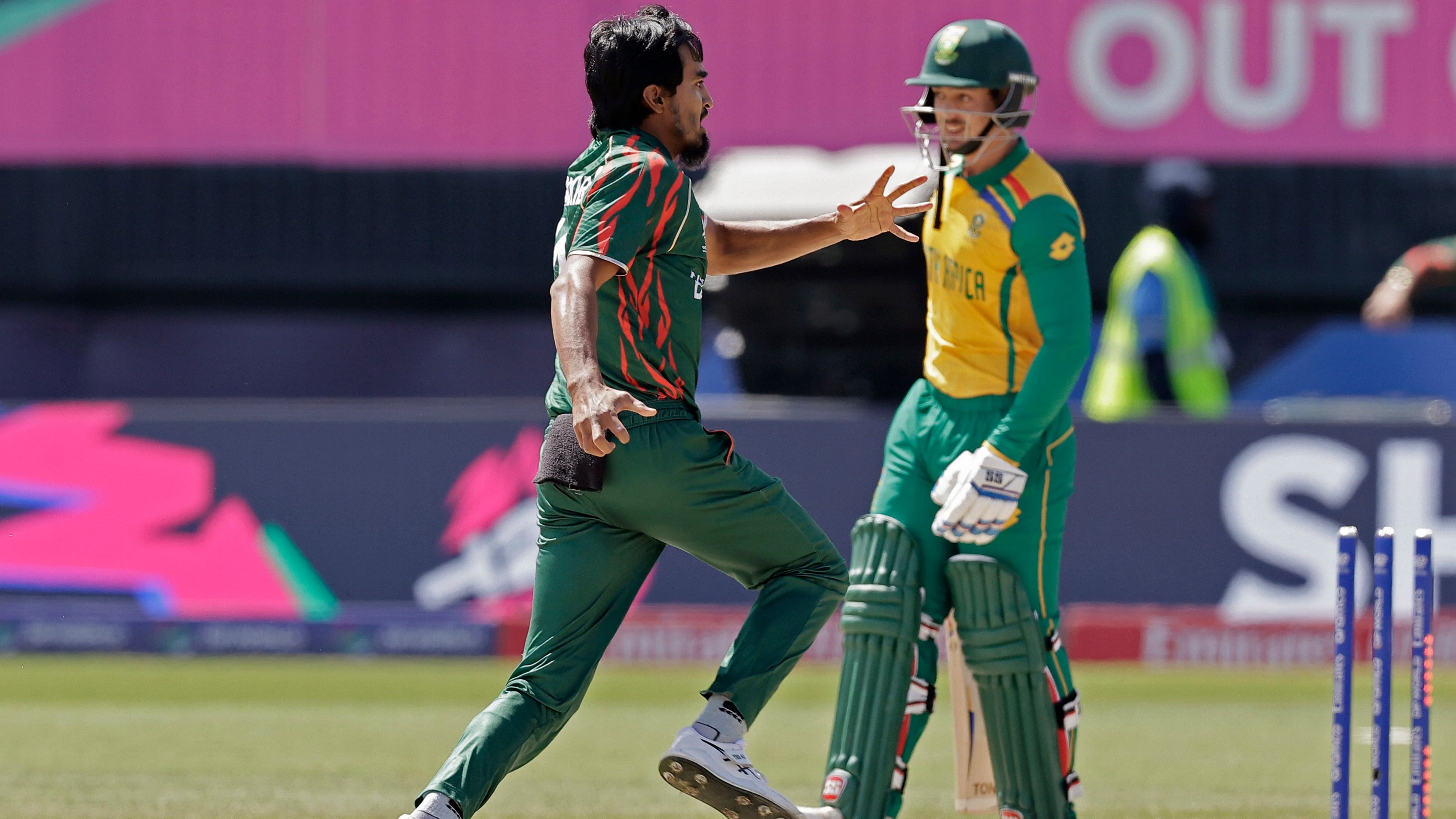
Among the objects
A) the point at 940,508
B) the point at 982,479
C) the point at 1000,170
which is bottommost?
the point at 940,508

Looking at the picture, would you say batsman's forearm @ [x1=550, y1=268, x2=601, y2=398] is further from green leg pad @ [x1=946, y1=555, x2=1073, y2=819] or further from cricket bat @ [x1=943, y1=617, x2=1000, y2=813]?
cricket bat @ [x1=943, y1=617, x2=1000, y2=813]

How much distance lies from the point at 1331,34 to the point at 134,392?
8923mm

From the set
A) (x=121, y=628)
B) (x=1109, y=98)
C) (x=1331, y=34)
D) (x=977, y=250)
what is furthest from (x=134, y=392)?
(x=977, y=250)

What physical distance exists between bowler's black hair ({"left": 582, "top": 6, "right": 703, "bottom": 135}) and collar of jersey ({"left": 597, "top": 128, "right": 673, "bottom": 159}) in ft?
0.06

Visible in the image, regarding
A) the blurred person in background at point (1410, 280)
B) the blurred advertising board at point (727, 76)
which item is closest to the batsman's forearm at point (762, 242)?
the blurred person in background at point (1410, 280)

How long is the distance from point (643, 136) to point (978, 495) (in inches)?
46.2

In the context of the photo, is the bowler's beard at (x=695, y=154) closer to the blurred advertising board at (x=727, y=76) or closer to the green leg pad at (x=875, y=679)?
the green leg pad at (x=875, y=679)

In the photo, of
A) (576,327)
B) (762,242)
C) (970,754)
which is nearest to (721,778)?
(576,327)

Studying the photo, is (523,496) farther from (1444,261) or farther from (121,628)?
(1444,261)

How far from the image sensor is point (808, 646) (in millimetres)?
4828

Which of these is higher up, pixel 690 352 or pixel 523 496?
pixel 690 352

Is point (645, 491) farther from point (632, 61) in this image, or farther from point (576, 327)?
point (632, 61)

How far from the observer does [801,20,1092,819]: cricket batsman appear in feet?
16.8

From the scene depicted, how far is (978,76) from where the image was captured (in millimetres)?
5305
